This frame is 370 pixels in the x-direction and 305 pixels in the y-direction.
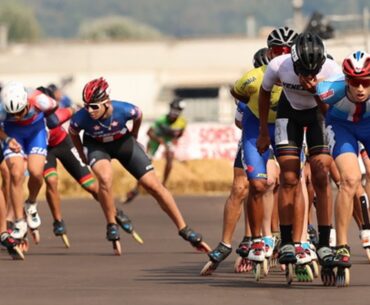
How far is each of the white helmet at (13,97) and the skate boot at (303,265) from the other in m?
5.54

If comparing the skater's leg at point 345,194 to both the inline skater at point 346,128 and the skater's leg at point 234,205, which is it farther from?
the skater's leg at point 234,205

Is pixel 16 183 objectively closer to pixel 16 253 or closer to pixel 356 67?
pixel 16 253

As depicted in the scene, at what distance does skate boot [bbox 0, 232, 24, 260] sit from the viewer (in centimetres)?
1717

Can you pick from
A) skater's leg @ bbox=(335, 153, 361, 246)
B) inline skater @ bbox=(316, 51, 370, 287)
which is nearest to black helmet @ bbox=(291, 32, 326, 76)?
inline skater @ bbox=(316, 51, 370, 287)

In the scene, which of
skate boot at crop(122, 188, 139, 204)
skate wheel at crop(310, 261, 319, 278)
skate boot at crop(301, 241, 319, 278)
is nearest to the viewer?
skate boot at crop(301, 241, 319, 278)

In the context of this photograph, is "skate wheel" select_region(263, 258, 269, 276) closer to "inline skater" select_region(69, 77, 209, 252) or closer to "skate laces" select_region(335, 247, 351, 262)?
"skate laces" select_region(335, 247, 351, 262)

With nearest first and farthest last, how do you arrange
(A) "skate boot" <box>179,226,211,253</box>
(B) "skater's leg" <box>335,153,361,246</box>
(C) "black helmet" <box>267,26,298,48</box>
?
(B) "skater's leg" <box>335,153,361,246</box> < (C) "black helmet" <box>267,26,298,48</box> < (A) "skate boot" <box>179,226,211,253</box>

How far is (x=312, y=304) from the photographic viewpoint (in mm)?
11711

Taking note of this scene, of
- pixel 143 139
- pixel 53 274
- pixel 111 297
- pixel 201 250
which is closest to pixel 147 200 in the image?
pixel 143 139

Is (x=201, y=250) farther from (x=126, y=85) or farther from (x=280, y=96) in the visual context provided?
(x=126, y=85)

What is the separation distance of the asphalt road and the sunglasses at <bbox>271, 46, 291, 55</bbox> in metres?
2.03

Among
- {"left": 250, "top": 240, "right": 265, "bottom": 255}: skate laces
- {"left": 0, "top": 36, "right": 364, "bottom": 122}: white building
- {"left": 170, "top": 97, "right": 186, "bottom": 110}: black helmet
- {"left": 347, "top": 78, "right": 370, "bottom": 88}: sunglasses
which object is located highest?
{"left": 347, "top": 78, "right": 370, "bottom": 88}: sunglasses

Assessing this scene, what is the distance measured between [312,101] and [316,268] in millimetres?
1443

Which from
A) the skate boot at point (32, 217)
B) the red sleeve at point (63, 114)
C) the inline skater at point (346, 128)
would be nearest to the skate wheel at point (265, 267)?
the inline skater at point (346, 128)
